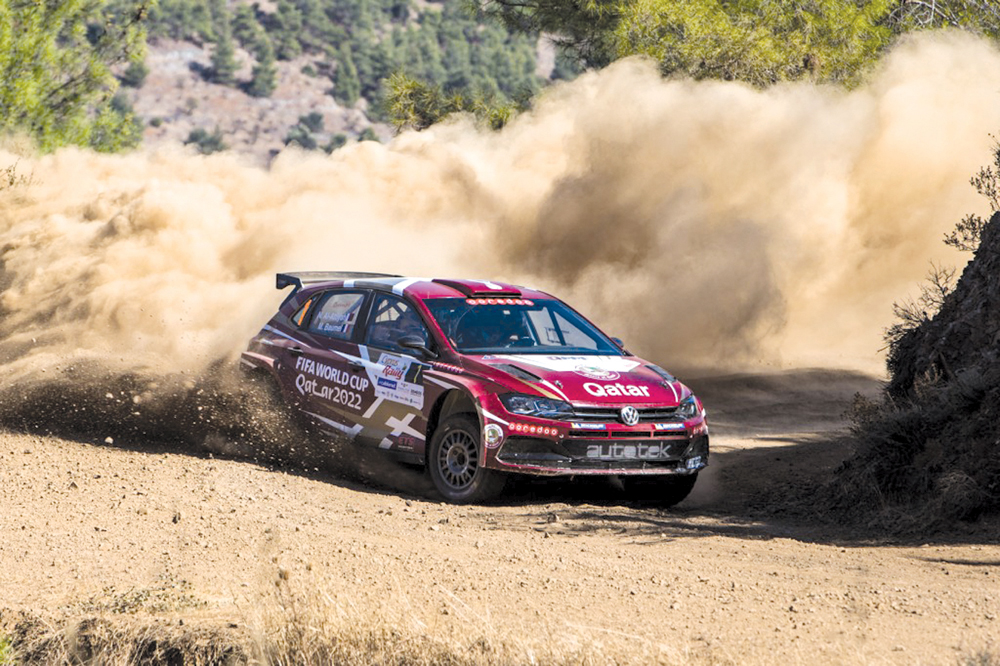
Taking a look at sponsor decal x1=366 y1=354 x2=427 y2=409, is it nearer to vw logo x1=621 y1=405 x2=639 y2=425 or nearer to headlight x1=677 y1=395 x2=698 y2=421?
vw logo x1=621 y1=405 x2=639 y2=425

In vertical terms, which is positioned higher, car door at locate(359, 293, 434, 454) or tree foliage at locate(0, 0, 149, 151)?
tree foliage at locate(0, 0, 149, 151)

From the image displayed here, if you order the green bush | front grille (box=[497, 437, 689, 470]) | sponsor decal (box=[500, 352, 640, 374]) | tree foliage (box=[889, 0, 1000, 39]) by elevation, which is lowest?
front grille (box=[497, 437, 689, 470])

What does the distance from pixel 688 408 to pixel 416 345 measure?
78.5 inches

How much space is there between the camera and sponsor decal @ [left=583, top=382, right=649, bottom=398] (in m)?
9.19

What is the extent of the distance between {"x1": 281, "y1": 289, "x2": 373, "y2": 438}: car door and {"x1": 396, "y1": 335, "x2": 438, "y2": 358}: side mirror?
0.41 meters

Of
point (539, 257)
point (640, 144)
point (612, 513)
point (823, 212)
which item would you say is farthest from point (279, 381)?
point (823, 212)

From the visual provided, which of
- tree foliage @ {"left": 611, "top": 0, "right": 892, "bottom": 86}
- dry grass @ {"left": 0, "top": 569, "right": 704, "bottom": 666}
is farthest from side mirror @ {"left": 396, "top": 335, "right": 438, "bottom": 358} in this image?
tree foliage @ {"left": 611, "top": 0, "right": 892, "bottom": 86}

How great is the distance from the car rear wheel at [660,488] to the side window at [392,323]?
1.84 metres

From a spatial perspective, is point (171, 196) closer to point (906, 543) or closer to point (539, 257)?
point (539, 257)

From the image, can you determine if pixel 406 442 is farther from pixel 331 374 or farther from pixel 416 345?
pixel 331 374

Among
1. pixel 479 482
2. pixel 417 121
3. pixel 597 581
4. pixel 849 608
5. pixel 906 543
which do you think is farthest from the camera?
pixel 417 121

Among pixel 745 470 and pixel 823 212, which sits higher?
pixel 823 212

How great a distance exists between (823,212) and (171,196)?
9.25m

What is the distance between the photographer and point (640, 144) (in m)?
19.2
